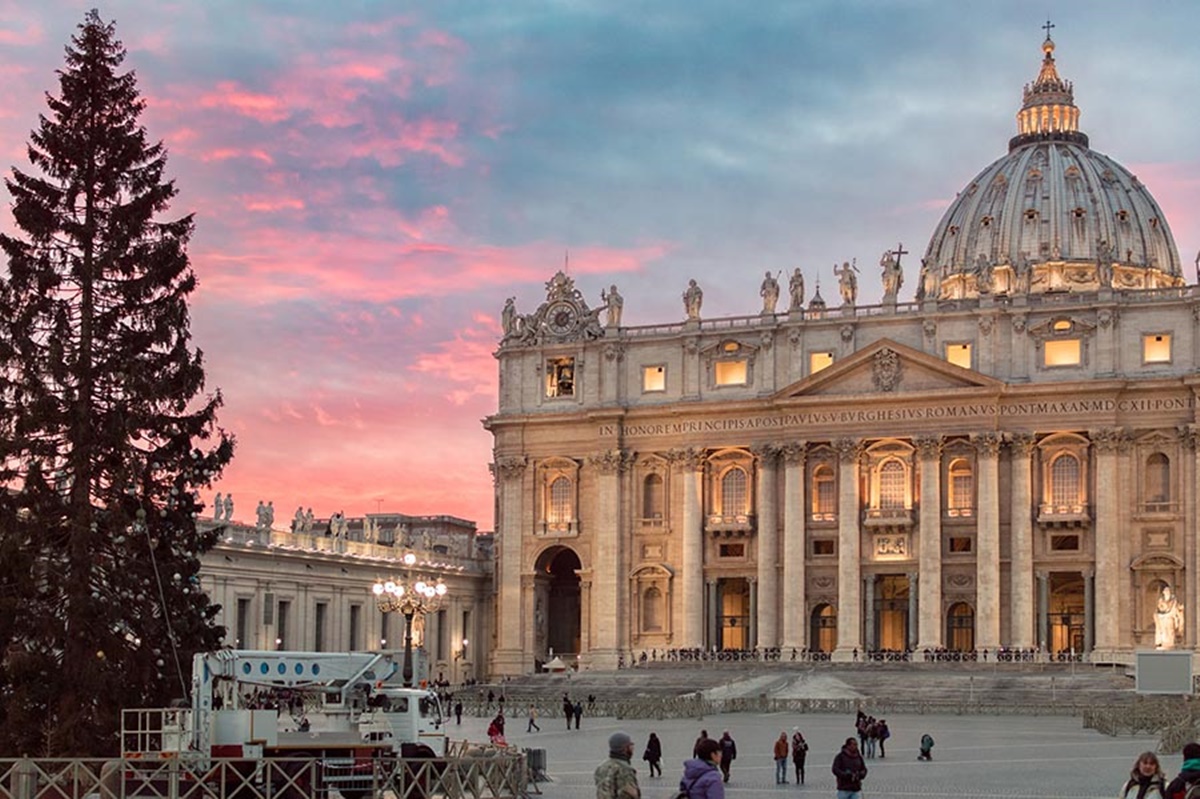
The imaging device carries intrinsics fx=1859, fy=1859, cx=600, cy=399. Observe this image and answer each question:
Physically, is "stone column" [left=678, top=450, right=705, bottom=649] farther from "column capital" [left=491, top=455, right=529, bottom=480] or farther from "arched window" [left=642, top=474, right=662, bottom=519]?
"column capital" [left=491, top=455, right=529, bottom=480]

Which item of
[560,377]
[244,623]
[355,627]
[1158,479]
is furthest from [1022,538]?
[244,623]

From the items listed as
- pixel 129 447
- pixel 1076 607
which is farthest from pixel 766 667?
pixel 129 447

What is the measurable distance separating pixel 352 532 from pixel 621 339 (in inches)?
1250

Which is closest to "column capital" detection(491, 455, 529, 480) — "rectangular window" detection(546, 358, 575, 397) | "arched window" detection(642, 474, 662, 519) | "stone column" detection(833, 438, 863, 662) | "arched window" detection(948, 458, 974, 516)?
"rectangular window" detection(546, 358, 575, 397)

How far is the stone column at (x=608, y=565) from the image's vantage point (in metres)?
94.1

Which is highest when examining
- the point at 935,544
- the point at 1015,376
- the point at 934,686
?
the point at 1015,376

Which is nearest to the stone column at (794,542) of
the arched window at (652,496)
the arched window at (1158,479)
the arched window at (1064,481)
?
the arched window at (652,496)

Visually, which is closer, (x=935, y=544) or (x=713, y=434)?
(x=935, y=544)

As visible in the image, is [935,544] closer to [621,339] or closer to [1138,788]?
[621,339]

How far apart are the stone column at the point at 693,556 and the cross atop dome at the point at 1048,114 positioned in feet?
181

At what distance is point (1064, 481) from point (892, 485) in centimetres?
816

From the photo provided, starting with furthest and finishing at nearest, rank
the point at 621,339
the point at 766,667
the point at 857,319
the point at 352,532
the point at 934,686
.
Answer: the point at 352,532, the point at 621,339, the point at 857,319, the point at 766,667, the point at 934,686

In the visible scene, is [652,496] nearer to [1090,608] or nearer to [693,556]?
[693,556]

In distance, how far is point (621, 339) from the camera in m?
96.9
